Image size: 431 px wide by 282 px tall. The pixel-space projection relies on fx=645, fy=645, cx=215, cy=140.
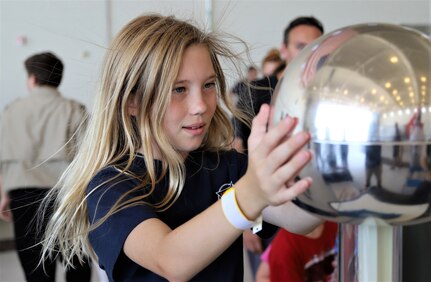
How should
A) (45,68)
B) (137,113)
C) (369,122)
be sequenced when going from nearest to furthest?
1. (369,122)
2. (137,113)
3. (45,68)

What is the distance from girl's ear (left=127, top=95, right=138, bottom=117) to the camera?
3.84 feet

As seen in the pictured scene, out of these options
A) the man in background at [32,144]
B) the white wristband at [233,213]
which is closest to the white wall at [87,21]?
the man in background at [32,144]

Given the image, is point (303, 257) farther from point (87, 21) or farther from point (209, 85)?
point (87, 21)

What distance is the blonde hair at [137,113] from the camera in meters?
1.10

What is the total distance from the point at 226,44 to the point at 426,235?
103cm

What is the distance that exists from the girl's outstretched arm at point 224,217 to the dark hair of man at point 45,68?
77.1 inches

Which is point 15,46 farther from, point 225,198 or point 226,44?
point 225,198

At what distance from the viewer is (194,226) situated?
0.82 metres

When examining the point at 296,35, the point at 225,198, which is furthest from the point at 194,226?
the point at 296,35

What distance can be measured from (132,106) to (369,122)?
0.63 meters

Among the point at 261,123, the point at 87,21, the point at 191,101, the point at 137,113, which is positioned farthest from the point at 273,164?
the point at 87,21

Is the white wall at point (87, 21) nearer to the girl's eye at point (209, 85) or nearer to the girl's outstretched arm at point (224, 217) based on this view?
the girl's eye at point (209, 85)

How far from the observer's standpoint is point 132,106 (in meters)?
1.17

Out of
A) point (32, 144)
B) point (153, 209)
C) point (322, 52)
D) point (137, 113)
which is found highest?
point (322, 52)
